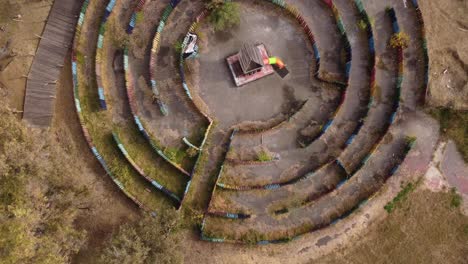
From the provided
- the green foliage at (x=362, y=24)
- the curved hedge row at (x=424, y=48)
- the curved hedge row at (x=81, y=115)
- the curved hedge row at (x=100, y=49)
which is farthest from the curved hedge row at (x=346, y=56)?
the curved hedge row at (x=100, y=49)

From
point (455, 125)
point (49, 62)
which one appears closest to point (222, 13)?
point (49, 62)

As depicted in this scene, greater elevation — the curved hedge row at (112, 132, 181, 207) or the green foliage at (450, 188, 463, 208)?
the green foliage at (450, 188, 463, 208)

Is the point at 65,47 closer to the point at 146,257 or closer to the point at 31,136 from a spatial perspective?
the point at 31,136

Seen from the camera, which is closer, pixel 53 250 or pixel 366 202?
pixel 53 250

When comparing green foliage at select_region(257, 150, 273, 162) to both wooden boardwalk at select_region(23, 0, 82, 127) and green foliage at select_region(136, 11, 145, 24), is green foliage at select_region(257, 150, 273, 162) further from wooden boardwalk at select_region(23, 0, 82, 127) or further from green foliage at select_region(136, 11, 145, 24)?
wooden boardwalk at select_region(23, 0, 82, 127)

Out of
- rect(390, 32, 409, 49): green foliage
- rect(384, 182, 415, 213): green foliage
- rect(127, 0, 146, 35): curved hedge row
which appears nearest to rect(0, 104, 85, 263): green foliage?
rect(127, 0, 146, 35): curved hedge row

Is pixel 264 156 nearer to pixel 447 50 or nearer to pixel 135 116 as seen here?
pixel 135 116

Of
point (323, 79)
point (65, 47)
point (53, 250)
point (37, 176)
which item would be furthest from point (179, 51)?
point (53, 250)
